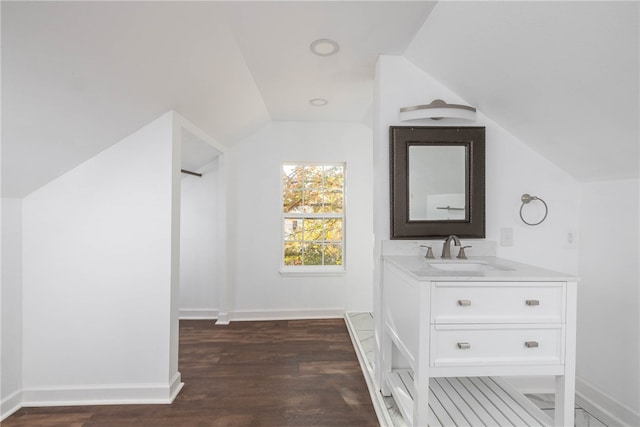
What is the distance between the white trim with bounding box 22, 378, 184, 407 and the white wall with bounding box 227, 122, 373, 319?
5.44ft

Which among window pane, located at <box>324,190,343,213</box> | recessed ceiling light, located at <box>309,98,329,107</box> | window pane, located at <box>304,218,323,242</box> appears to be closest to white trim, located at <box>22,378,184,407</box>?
window pane, located at <box>304,218,323,242</box>

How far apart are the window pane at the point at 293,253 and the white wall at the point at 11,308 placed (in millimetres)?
2473

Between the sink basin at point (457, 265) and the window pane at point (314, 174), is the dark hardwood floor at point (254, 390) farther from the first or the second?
the window pane at point (314, 174)

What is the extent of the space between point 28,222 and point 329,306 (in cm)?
294

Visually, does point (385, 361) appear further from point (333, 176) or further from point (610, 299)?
point (333, 176)

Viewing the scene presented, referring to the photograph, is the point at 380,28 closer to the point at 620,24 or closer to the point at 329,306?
the point at 620,24

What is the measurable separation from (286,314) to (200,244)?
135cm

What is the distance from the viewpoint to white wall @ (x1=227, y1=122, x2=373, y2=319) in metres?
3.89

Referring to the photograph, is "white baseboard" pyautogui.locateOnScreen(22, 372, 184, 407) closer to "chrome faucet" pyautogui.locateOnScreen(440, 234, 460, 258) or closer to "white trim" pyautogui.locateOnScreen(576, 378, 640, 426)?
"chrome faucet" pyautogui.locateOnScreen(440, 234, 460, 258)

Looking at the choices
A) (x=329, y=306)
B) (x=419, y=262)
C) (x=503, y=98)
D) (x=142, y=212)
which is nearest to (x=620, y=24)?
(x=503, y=98)

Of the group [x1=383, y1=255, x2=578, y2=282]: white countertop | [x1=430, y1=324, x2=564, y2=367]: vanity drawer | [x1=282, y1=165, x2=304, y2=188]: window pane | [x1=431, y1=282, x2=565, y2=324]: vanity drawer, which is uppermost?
[x1=282, y1=165, x2=304, y2=188]: window pane

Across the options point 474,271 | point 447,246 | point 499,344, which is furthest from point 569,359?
point 447,246

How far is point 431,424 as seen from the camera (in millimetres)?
1574

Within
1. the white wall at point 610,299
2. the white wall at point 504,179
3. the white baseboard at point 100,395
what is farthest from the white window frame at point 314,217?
the white wall at point 610,299
